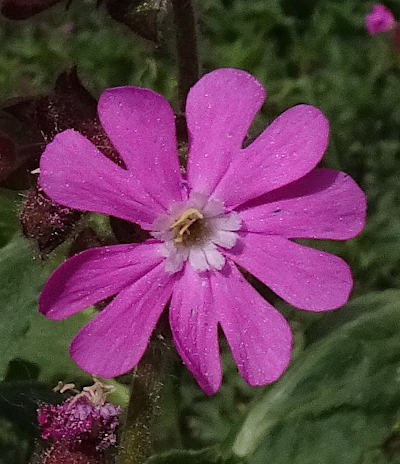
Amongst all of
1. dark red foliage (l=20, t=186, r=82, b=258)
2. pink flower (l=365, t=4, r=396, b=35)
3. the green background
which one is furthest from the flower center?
pink flower (l=365, t=4, r=396, b=35)

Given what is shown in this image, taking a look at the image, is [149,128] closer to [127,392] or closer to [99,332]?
[99,332]

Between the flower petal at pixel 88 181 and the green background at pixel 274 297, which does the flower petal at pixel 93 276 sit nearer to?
the flower petal at pixel 88 181

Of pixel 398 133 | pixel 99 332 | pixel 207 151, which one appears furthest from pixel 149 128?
pixel 398 133

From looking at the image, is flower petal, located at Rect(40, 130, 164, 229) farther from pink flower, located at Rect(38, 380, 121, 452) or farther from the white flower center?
pink flower, located at Rect(38, 380, 121, 452)

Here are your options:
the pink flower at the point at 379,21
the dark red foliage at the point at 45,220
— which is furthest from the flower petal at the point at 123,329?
the pink flower at the point at 379,21

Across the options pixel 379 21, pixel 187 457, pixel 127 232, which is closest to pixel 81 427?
pixel 187 457

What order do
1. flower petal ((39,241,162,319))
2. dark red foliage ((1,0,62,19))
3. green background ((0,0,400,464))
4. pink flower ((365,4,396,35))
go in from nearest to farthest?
flower petal ((39,241,162,319)) < dark red foliage ((1,0,62,19)) < green background ((0,0,400,464)) < pink flower ((365,4,396,35))
